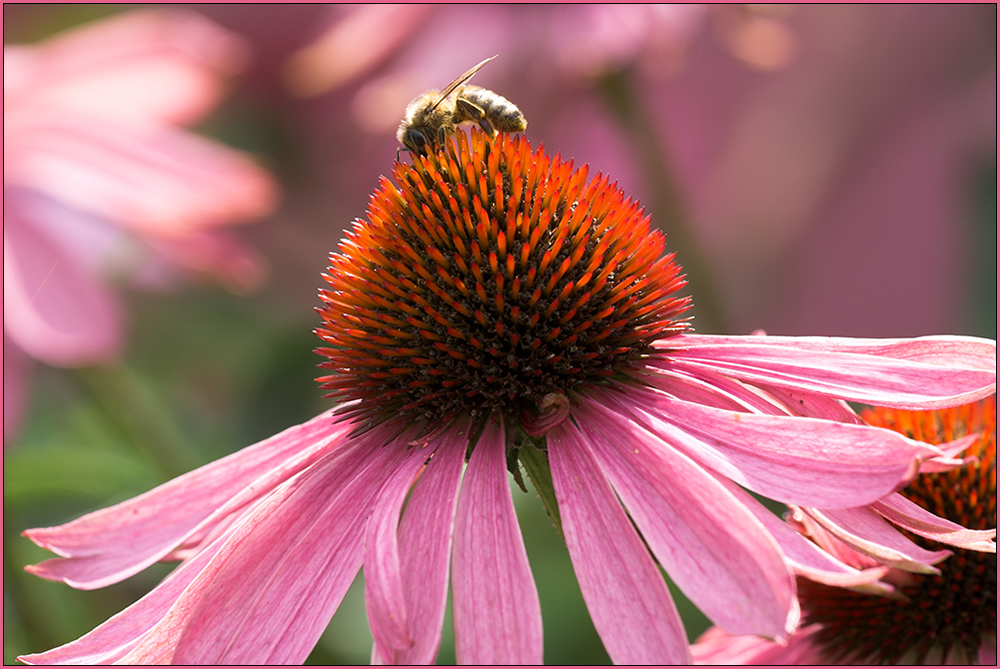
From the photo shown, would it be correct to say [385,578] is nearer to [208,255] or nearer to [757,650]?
[757,650]

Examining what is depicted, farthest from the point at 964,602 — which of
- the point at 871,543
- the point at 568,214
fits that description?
the point at 568,214

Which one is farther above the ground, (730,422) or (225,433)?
(225,433)

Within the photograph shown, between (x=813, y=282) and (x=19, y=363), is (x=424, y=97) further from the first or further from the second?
(x=813, y=282)

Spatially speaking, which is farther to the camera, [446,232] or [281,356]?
[281,356]

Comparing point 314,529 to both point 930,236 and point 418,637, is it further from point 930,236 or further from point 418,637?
point 930,236

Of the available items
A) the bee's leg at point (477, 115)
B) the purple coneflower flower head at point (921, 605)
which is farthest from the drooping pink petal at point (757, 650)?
the bee's leg at point (477, 115)

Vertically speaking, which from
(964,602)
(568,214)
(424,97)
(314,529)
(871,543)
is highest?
(424,97)

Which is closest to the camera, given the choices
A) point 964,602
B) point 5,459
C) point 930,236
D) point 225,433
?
point 964,602

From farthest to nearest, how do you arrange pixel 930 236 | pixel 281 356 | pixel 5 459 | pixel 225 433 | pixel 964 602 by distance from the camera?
pixel 930 236
pixel 281 356
pixel 225 433
pixel 5 459
pixel 964 602
